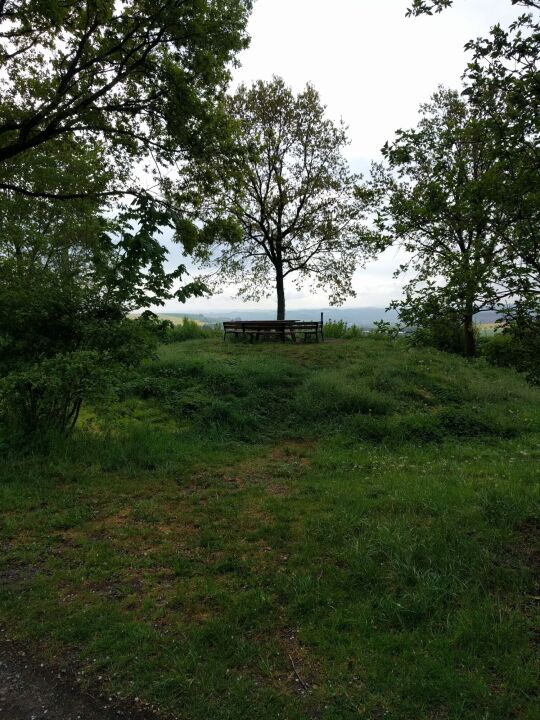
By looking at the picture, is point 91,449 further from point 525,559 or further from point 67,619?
point 525,559

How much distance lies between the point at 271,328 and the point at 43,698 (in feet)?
50.9

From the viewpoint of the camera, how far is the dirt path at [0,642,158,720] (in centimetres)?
219

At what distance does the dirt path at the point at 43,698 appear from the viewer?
2193 millimetres

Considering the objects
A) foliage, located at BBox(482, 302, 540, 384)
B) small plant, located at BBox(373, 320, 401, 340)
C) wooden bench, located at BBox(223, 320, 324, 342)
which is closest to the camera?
foliage, located at BBox(482, 302, 540, 384)

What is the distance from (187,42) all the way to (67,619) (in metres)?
9.37

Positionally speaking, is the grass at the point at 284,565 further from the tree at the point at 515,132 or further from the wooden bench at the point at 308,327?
the wooden bench at the point at 308,327

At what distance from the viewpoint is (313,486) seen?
16.9ft

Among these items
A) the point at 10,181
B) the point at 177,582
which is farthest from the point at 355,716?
the point at 10,181

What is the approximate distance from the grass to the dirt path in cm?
9

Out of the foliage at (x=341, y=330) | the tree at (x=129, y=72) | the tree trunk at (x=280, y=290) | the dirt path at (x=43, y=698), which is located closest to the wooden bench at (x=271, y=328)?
the foliage at (x=341, y=330)

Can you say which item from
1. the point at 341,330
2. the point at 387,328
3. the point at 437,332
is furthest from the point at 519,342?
the point at 341,330

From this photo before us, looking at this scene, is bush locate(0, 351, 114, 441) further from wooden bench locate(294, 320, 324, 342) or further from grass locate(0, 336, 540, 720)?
wooden bench locate(294, 320, 324, 342)

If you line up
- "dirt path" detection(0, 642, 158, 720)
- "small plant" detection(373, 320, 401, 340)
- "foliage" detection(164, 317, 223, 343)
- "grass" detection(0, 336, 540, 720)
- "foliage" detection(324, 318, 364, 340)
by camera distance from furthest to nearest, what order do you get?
"foliage" detection(164, 317, 223, 343) → "foliage" detection(324, 318, 364, 340) → "small plant" detection(373, 320, 401, 340) → "grass" detection(0, 336, 540, 720) → "dirt path" detection(0, 642, 158, 720)

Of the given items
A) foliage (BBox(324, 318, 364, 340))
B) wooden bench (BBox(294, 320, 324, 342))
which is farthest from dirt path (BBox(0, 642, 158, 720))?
foliage (BBox(324, 318, 364, 340))
